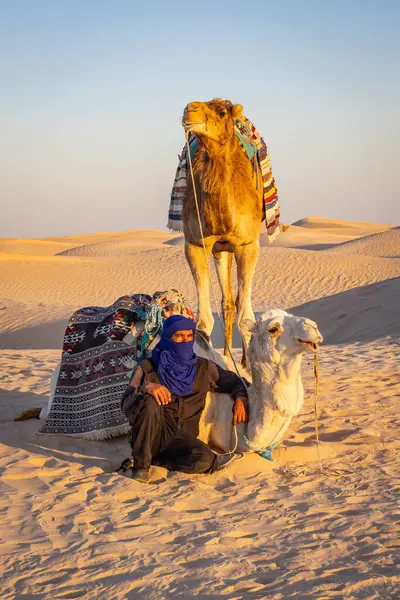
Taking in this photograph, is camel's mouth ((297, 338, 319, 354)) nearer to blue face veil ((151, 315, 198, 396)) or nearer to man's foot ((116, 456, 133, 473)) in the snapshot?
blue face veil ((151, 315, 198, 396))

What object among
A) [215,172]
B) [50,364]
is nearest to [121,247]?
[50,364]

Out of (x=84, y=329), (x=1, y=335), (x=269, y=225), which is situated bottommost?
(x=1, y=335)

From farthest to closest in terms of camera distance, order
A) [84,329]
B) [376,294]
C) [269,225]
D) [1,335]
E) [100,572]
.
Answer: [1,335] → [376,294] → [269,225] → [84,329] → [100,572]

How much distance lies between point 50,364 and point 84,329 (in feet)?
12.9

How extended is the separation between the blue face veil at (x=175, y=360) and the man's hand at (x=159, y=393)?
0.36ft

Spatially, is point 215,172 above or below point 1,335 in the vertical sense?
above

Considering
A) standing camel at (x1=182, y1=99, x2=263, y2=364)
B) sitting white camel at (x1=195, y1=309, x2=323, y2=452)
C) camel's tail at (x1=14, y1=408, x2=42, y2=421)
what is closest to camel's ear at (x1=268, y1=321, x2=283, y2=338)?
sitting white camel at (x1=195, y1=309, x2=323, y2=452)

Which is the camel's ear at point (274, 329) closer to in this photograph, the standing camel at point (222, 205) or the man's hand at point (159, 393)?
the man's hand at point (159, 393)

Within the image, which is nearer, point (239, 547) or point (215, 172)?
Answer: point (239, 547)

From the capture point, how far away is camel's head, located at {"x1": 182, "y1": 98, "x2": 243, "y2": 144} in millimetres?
5820

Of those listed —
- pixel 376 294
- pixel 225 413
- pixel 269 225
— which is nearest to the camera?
pixel 225 413

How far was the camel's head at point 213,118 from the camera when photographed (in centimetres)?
582

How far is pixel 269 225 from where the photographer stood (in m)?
7.55

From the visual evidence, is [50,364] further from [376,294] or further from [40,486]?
[376,294]
